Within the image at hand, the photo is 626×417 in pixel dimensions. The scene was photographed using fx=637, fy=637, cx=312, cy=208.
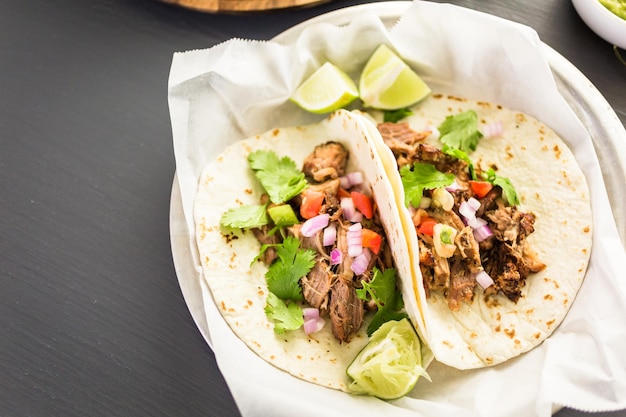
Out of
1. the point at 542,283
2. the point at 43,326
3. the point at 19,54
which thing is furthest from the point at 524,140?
the point at 19,54

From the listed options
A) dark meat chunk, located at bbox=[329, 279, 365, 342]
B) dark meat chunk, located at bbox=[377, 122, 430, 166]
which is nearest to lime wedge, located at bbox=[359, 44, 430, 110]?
dark meat chunk, located at bbox=[377, 122, 430, 166]

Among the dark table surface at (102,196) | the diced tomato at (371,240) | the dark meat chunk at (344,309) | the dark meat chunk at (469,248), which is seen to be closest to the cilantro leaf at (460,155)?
the dark meat chunk at (469,248)

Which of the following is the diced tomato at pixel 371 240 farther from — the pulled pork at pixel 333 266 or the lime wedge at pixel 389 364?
the lime wedge at pixel 389 364

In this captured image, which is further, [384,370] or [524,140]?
[524,140]

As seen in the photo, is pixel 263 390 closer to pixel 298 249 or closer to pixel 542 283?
pixel 298 249

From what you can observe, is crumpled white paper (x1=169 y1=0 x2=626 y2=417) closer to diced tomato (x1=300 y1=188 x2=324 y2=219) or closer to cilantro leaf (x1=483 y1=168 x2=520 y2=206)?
cilantro leaf (x1=483 y1=168 x2=520 y2=206)

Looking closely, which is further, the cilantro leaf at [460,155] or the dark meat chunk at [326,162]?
the dark meat chunk at [326,162]
